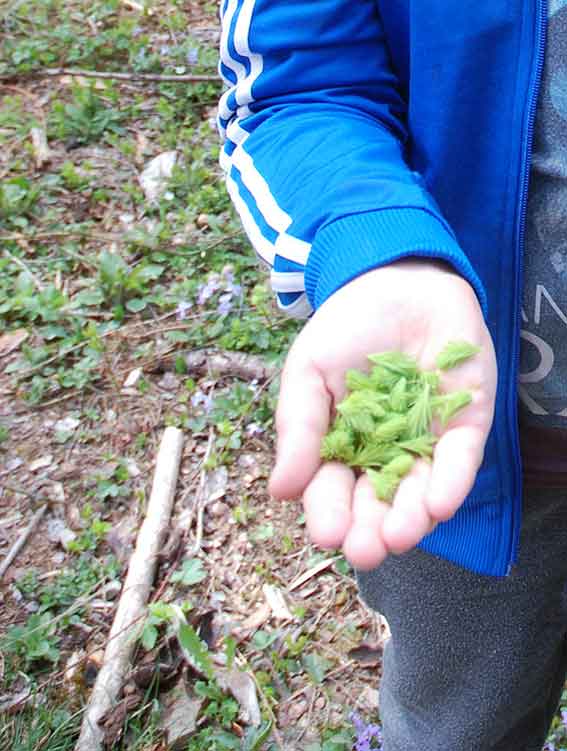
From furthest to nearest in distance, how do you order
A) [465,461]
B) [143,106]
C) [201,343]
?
[143,106] < [201,343] < [465,461]

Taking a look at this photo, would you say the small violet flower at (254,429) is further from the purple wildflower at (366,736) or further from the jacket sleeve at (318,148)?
the jacket sleeve at (318,148)

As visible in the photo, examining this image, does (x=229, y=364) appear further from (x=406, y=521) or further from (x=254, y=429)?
(x=406, y=521)

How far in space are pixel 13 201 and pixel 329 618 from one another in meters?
1.89

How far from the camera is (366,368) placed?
0.90 m

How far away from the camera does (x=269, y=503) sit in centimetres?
225

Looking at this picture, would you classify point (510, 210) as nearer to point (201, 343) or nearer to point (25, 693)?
point (25, 693)

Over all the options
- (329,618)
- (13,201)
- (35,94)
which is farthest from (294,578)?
(35,94)

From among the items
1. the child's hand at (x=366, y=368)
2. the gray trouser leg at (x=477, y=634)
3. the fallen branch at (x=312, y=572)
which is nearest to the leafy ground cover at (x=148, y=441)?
the fallen branch at (x=312, y=572)

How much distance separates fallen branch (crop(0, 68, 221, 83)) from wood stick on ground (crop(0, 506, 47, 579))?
2001 mm

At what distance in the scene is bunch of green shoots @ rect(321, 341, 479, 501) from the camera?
0.86 meters

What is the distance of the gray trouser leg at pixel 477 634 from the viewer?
1253mm

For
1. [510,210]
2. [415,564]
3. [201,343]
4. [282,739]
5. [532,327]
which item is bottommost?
[282,739]

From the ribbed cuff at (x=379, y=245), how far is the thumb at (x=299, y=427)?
10 cm

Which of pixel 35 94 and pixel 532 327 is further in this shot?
pixel 35 94
